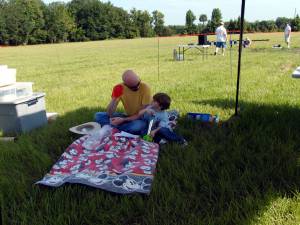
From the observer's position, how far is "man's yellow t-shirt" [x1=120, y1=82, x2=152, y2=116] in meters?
4.75

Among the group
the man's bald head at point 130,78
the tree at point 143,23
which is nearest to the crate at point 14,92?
the man's bald head at point 130,78

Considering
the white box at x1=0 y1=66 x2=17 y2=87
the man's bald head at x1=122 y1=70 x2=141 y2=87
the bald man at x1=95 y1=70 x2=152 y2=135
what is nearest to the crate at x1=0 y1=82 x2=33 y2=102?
the white box at x1=0 y1=66 x2=17 y2=87

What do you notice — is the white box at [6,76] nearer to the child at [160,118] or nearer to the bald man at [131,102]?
the bald man at [131,102]

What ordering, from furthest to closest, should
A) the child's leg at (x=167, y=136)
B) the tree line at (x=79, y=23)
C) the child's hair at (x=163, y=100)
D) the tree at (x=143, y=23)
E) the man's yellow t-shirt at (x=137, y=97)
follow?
1. the tree at (x=143, y=23)
2. the tree line at (x=79, y=23)
3. the man's yellow t-shirt at (x=137, y=97)
4. the child's hair at (x=163, y=100)
5. the child's leg at (x=167, y=136)

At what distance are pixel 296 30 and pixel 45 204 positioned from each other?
200 ft

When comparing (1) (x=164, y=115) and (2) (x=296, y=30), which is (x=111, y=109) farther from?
(2) (x=296, y=30)

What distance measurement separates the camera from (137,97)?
477 cm

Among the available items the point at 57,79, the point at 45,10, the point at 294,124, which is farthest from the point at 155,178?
the point at 45,10

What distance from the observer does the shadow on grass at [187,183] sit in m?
2.77

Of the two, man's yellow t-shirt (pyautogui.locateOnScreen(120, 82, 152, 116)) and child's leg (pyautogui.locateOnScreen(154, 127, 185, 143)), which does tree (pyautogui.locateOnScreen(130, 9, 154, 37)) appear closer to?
man's yellow t-shirt (pyautogui.locateOnScreen(120, 82, 152, 116))

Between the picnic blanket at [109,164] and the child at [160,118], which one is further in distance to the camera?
the child at [160,118]

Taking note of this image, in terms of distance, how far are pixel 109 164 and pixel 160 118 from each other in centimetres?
110

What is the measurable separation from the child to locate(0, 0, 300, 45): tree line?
44232 mm

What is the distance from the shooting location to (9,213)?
2906mm
